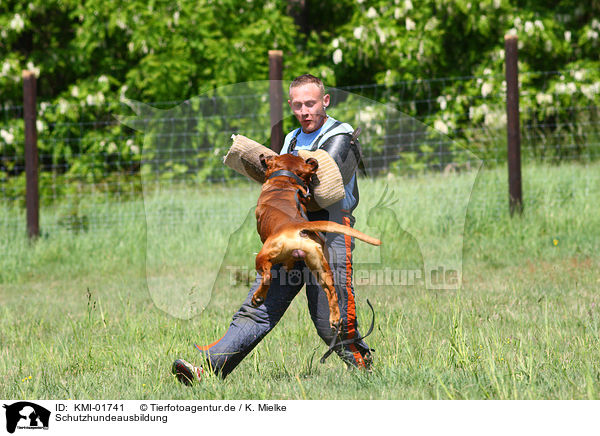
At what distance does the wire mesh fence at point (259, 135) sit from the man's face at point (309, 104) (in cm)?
259

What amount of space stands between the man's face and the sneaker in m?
1.32

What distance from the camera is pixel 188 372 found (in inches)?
144

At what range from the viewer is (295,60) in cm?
1243

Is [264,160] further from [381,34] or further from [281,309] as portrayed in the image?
[381,34]

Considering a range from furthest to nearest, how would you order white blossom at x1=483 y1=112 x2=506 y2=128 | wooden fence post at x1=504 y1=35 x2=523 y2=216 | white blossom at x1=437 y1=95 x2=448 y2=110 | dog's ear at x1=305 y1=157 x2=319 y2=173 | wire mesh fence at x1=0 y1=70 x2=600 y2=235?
white blossom at x1=437 y1=95 x2=448 y2=110, white blossom at x1=483 y1=112 x2=506 y2=128, wire mesh fence at x1=0 y1=70 x2=600 y2=235, wooden fence post at x1=504 y1=35 x2=523 y2=216, dog's ear at x1=305 y1=157 x2=319 y2=173

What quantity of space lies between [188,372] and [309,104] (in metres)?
1.45

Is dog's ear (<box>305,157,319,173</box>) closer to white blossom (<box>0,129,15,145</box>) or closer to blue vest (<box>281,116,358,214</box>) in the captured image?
blue vest (<box>281,116,358,214</box>)

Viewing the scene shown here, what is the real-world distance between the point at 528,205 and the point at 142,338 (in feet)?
17.8

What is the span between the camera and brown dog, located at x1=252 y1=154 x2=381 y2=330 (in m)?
A: 2.94

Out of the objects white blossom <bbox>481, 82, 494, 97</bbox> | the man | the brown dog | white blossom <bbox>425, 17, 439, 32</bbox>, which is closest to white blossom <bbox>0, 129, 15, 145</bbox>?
white blossom <bbox>425, 17, 439, 32</bbox>

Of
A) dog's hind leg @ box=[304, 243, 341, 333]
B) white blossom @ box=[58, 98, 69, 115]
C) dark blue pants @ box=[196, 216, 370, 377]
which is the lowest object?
dark blue pants @ box=[196, 216, 370, 377]

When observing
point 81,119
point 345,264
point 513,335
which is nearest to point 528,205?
point 513,335
